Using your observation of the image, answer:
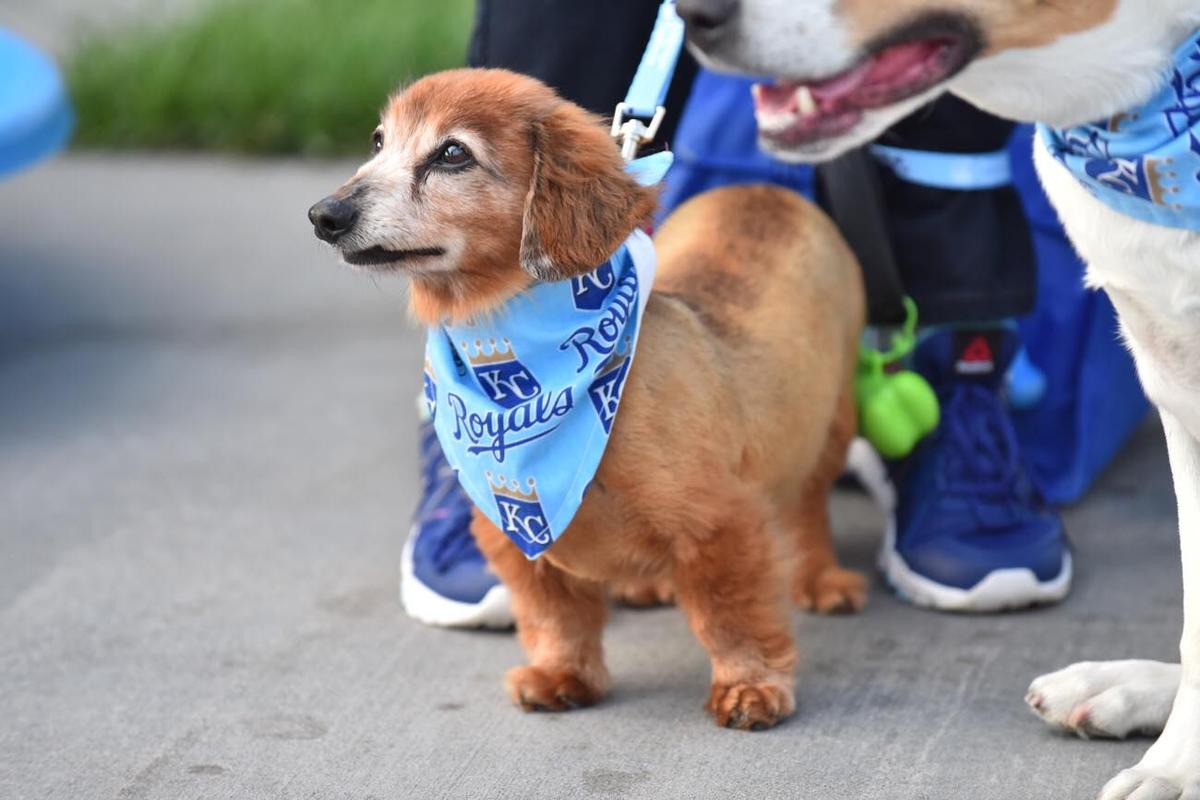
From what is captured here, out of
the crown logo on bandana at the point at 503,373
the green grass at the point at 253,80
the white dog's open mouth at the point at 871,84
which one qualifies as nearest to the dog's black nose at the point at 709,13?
the white dog's open mouth at the point at 871,84

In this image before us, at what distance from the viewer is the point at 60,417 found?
3902 mm

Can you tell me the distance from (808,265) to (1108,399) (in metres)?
0.95

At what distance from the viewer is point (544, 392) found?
2.21 meters

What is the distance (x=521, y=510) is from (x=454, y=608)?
1.89 ft

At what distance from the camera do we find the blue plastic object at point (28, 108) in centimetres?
406

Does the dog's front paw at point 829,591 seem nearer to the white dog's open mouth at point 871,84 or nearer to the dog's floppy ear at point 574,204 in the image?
the dog's floppy ear at point 574,204

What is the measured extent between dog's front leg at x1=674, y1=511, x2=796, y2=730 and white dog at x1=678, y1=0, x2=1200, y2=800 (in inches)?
19.7

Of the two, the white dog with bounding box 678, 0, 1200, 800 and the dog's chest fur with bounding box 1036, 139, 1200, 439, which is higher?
the white dog with bounding box 678, 0, 1200, 800

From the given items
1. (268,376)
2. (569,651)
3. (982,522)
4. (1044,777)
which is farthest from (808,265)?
(268,376)

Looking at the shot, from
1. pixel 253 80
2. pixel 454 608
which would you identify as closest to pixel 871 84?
pixel 454 608

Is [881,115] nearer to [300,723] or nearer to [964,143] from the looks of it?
[964,143]

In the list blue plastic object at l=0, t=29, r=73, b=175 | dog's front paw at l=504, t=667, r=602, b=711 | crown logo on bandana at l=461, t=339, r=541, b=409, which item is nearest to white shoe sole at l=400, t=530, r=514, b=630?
dog's front paw at l=504, t=667, r=602, b=711

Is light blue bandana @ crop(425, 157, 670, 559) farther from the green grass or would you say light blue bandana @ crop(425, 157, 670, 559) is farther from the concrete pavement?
the green grass

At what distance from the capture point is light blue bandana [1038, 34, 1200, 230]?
6.08 ft
